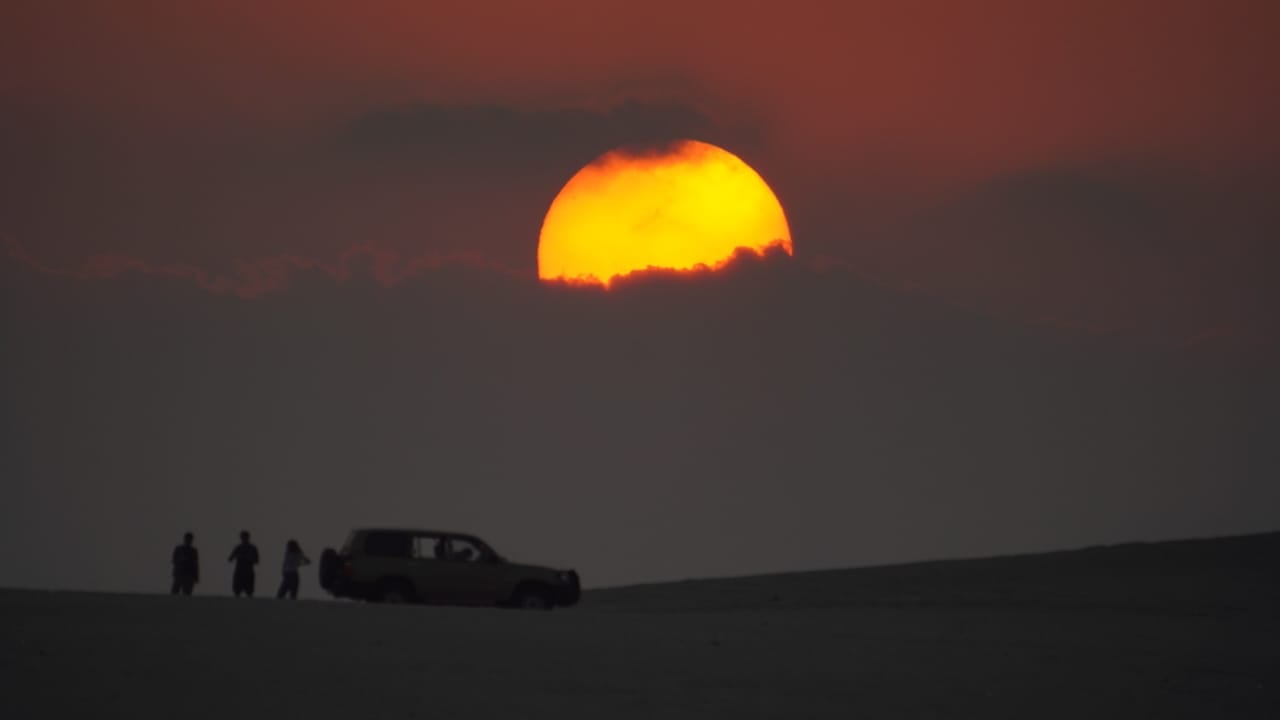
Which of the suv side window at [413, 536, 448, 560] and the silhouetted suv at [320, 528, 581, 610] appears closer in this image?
the silhouetted suv at [320, 528, 581, 610]

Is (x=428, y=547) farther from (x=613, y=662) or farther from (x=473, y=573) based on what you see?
(x=613, y=662)

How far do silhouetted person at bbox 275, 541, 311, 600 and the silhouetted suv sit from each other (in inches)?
87.5

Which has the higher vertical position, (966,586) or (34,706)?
(966,586)

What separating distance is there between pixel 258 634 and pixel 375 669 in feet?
9.85

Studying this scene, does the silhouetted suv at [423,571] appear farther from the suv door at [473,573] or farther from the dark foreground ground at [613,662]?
the dark foreground ground at [613,662]

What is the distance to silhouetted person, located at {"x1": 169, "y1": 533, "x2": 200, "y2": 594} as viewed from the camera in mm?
34500

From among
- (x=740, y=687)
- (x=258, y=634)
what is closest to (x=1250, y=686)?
(x=740, y=687)

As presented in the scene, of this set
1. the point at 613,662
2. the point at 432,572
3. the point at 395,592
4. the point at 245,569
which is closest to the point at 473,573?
the point at 432,572

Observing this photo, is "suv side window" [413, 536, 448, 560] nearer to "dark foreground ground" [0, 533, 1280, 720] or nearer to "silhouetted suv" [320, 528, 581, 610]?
"silhouetted suv" [320, 528, 581, 610]

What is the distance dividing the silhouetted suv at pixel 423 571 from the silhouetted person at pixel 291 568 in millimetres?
2222

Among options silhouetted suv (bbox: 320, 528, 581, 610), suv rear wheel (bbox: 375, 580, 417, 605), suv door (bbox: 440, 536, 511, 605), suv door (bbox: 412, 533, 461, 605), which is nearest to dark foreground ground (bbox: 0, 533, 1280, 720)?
silhouetted suv (bbox: 320, 528, 581, 610)

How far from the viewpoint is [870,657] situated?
24.4m

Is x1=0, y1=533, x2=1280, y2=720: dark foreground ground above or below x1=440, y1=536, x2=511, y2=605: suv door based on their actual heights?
below

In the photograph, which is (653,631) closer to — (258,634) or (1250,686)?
(258,634)
